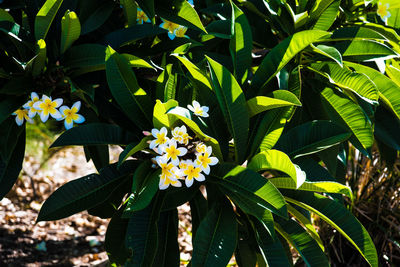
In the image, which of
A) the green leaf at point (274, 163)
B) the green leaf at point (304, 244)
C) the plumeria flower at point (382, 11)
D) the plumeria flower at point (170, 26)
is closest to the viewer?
the green leaf at point (274, 163)

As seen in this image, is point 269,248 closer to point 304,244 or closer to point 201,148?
point 304,244

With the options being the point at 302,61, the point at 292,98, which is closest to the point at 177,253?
the point at 292,98

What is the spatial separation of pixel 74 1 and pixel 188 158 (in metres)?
0.56

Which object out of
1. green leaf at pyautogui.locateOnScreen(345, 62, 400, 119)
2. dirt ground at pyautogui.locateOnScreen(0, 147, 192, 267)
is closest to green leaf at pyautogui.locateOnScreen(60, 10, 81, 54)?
green leaf at pyautogui.locateOnScreen(345, 62, 400, 119)

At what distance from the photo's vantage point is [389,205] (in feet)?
7.29

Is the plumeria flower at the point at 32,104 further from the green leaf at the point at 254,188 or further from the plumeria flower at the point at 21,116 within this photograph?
the green leaf at the point at 254,188

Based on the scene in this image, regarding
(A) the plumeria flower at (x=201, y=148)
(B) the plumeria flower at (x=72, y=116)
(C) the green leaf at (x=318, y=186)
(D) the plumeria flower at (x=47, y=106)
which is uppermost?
(D) the plumeria flower at (x=47, y=106)

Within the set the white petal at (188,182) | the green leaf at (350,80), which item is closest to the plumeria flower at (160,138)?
the white petal at (188,182)

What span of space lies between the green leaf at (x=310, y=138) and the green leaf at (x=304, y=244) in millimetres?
207

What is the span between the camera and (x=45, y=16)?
49.5 inches

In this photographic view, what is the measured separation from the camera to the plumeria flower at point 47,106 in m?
1.30

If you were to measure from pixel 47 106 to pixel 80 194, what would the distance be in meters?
0.25

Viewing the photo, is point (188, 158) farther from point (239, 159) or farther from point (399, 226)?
point (399, 226)

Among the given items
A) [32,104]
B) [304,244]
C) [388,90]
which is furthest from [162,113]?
[388,90]
